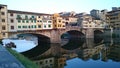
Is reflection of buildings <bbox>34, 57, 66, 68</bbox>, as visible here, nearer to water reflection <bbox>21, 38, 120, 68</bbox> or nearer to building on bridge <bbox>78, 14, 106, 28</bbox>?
water reflection <bbox>21, 38, 120, 68</bbox>

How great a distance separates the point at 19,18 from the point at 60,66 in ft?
110

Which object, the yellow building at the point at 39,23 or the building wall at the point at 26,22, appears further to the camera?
the yellow building at the point at 39,23

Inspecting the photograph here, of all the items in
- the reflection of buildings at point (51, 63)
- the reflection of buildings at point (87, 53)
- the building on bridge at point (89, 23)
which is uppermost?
the building on bridge at point (89, 23)

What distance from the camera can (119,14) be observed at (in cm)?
8419

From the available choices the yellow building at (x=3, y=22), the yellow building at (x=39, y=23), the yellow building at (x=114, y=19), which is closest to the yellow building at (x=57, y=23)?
the yellow building at (x=39, y=23)

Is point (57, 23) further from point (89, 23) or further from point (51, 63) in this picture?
point (51, 63)

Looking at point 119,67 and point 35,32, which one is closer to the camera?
point 119,67

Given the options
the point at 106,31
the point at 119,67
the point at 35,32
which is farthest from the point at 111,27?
the point at 119,67

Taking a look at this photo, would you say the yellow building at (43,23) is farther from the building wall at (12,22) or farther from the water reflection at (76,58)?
the water reflection at (76,58)

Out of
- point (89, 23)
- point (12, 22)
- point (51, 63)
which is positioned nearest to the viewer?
point (51, 63)

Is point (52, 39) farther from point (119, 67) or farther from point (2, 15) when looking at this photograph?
point (119, 67)

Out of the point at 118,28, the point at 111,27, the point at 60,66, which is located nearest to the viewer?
the point at 60,66

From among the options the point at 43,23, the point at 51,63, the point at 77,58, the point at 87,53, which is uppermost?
the point at 43,23

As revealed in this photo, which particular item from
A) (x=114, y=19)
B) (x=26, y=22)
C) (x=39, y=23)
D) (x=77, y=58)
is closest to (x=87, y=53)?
(x=77, y=58)
